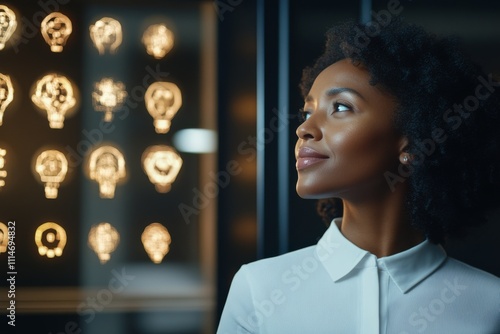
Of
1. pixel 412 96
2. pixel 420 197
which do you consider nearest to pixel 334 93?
pixel 412 96

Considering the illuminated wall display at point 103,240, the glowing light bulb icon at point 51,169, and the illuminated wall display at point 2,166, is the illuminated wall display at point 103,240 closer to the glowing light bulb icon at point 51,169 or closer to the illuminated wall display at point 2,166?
the glowing light bulb icon at point 51,169

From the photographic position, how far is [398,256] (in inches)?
53.3

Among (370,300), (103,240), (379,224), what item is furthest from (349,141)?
(103,240)

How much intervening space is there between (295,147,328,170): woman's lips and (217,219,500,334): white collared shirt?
0.53 feet

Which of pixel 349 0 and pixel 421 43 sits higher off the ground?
pixel 349 0

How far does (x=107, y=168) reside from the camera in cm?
179

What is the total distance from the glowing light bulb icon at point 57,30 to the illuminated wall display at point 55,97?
0.07 meters

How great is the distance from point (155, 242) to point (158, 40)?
50 centimetres

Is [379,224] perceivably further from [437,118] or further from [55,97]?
[55,97]

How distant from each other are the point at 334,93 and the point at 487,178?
1.16 ft

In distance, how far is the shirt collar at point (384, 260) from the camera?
135 cm

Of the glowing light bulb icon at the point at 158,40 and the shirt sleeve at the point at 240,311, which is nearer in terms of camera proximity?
the shirt sleeve at the point at 240,311

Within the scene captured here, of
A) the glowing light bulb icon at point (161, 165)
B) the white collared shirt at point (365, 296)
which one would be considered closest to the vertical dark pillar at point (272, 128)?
the glowing light bulb icon at point (161, 165)

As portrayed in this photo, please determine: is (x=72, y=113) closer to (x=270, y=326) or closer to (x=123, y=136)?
(x=123, y=136)
